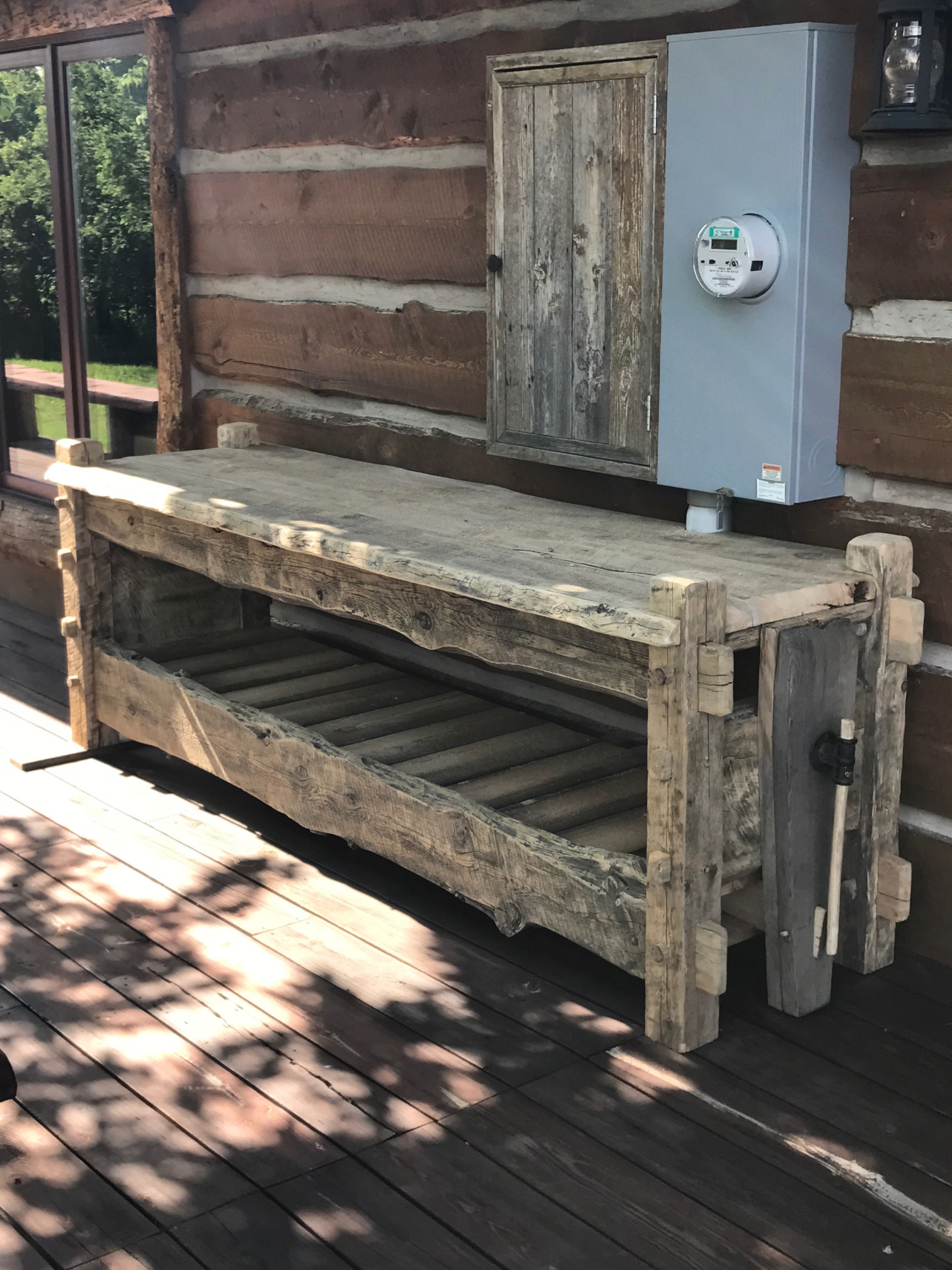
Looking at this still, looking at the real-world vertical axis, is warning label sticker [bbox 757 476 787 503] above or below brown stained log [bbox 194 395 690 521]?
above

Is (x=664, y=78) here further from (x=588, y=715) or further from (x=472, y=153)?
(x=588, y=715)

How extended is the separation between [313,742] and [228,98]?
2567 millimetres

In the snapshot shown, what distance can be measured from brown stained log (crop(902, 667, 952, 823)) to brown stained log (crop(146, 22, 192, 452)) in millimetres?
3227

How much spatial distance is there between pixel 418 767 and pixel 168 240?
8.93 ft

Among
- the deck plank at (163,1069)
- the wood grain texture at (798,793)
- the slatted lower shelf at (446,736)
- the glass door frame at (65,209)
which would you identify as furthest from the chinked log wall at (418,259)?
the deck plank at (163,1069)

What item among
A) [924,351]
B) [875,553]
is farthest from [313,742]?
[924,351]

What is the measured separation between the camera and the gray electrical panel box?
313 cm

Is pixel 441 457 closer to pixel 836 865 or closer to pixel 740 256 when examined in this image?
pixel 740 256

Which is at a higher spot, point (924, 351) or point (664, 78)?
point (664, 78)

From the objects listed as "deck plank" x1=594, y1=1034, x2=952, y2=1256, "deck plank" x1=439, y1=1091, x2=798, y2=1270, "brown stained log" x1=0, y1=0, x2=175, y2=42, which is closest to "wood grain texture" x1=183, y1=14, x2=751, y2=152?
"brown stained log" x1=0, y1=0, x2=175, y2=42

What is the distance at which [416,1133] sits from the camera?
2.79m

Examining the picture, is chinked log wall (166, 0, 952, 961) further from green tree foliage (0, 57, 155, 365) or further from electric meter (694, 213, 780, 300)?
green tree foliage (0, 57, 155, 365)

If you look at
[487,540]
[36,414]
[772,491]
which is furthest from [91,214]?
[772,491]

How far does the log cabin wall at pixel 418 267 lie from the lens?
323 centimetres
